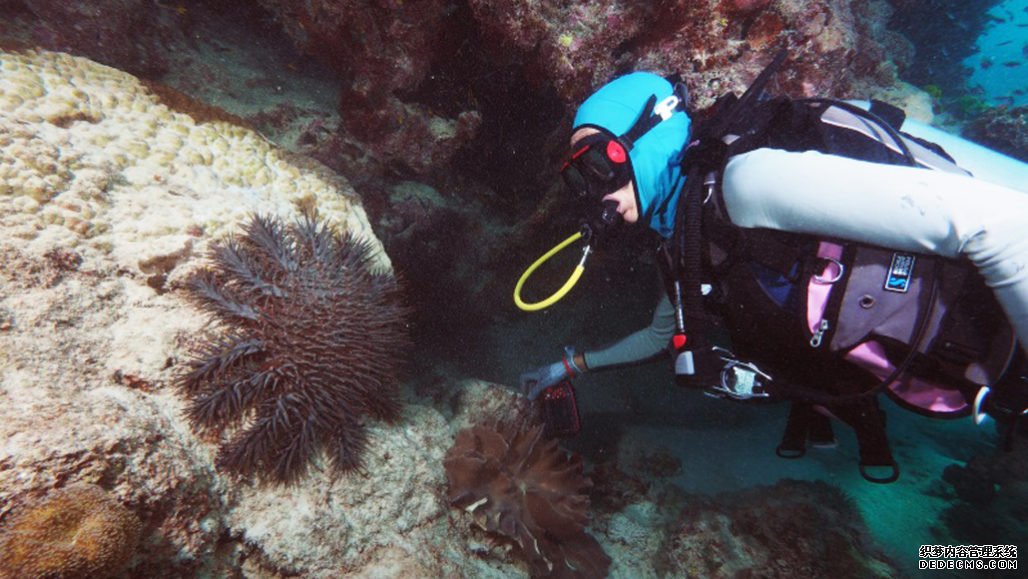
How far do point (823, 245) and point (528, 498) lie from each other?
2.44 meters

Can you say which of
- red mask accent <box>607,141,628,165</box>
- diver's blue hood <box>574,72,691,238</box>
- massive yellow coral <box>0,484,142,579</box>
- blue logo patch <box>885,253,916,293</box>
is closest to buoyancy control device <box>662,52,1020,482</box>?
blue logo patch <box>885,253,916,293</box>

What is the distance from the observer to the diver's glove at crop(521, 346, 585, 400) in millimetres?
4738

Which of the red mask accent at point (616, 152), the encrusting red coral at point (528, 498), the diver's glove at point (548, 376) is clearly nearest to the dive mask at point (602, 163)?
the red mask accent at point (616, 152)

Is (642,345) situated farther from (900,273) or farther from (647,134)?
(900,273)

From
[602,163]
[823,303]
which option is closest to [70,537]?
[602,163]

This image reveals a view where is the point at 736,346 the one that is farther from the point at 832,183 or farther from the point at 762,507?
the point at 762,507

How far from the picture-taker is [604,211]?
9.30 ft

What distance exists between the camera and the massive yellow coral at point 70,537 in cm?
138

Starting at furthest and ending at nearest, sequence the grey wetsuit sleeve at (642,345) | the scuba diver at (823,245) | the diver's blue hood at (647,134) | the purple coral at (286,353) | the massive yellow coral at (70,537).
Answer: the grey wetsuit sleeve at (642,345)
the diver's blue hood at (647,134)
the purple coral at (286,353)
the scuba diver at (823,245)
the massive yellow coral at (70,537)

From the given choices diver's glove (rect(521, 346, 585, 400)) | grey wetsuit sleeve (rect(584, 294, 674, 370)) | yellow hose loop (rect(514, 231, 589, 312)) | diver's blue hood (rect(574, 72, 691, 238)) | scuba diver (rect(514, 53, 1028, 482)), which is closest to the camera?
scuba diver (rect(514, 53, 1028, 482))

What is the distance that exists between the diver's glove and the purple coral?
2.23 metres

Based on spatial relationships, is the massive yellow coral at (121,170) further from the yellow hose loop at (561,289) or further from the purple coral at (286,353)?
the yellow hose loop at (561,289)

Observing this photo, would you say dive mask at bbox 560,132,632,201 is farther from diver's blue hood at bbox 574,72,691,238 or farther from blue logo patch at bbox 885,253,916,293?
blue logo patch at bbox 885,253,916,293

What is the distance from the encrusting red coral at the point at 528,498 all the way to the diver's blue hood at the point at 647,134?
75.1 inches
